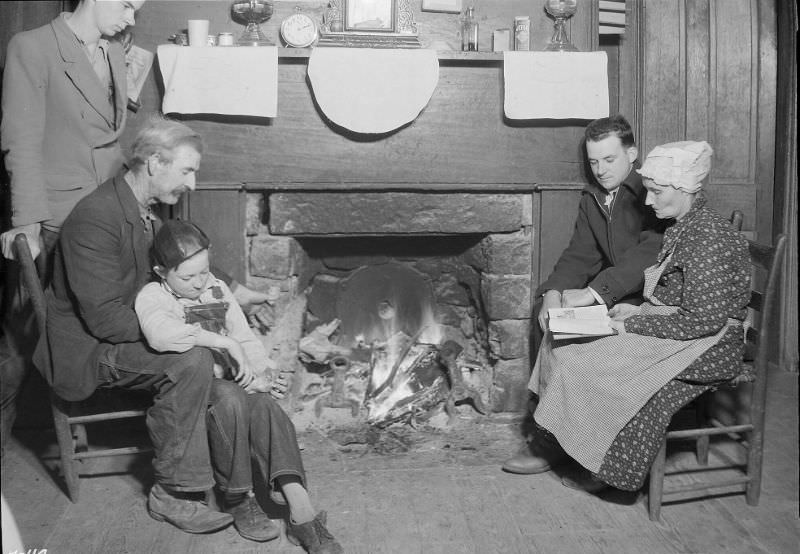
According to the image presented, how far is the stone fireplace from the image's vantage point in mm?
3543

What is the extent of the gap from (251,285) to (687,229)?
1865 mm

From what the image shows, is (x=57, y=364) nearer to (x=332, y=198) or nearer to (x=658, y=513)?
(x=332, y=198)

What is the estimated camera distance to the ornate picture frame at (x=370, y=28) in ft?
10.8

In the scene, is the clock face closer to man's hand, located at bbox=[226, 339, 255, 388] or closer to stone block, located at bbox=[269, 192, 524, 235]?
stone block, located at bbox=[269, 192, 524, 235]

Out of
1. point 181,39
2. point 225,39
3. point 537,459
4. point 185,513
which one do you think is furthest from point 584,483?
point 181,39

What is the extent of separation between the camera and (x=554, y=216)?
141 inches

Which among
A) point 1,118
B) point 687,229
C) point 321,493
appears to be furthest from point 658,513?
point 1,118

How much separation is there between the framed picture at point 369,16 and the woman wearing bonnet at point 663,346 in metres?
1.24

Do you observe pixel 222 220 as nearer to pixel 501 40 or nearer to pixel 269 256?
pixel 269 256

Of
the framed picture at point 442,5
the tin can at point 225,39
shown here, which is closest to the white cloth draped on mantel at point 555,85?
the framed picture at point 442,5

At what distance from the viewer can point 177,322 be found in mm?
2760

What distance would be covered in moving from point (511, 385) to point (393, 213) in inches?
39.8

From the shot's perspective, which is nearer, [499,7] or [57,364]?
A: [57,364]

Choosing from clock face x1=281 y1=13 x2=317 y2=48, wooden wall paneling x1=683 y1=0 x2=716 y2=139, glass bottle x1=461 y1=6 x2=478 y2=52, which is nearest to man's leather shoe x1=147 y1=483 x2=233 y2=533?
clock face x1=281 y1=13 x2=317 y2=48
